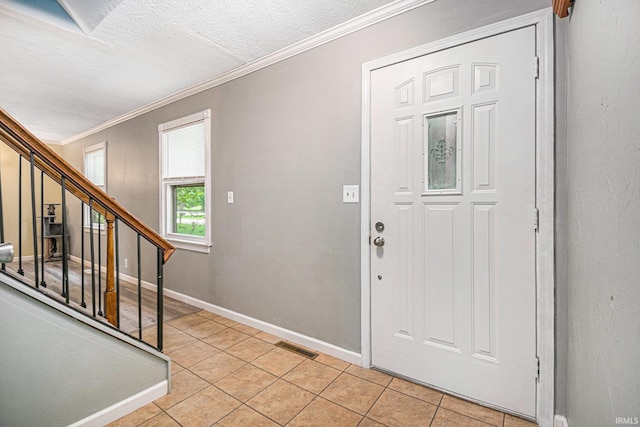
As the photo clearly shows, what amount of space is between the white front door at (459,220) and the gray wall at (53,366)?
1.54 meters

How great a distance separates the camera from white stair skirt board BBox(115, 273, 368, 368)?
218cm

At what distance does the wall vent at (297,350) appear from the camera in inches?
89.2

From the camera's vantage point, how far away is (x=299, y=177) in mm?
2412

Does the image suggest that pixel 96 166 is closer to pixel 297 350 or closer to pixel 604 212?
pixel 297 350

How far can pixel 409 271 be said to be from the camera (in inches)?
74.3

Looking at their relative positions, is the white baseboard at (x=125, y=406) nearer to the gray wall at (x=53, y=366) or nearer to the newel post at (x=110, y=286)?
the gray wall at (x=53, y=366)

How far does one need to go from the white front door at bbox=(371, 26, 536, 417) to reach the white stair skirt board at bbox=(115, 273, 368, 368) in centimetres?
23

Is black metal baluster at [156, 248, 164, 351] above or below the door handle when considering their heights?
below

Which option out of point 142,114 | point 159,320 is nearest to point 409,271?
point 159,320

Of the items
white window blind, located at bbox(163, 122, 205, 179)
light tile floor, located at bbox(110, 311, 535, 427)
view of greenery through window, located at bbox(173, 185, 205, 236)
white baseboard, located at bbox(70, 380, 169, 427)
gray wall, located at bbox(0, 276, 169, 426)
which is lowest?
light tile floor, located at bbox(110, 311, 535, 427)

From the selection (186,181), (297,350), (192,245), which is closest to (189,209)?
(186,181)

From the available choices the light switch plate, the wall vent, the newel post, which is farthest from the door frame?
the newel post

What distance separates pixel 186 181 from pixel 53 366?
93.5 inches

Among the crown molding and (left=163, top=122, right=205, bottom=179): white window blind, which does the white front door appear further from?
(left=163, top=122, right=205, bottom=179): white window blind
